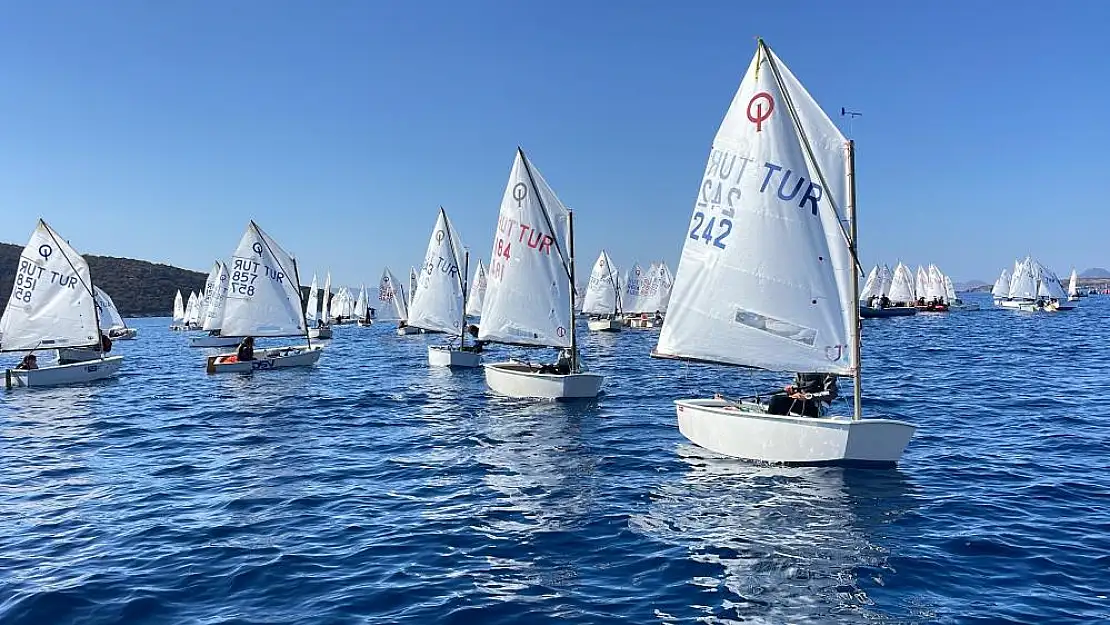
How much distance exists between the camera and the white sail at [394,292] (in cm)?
11219

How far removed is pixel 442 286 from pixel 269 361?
1305 centimetres

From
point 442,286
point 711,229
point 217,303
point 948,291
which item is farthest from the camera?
point 948,291

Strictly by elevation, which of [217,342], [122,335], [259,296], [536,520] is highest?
[259,296]

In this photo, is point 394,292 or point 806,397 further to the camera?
point 394,292

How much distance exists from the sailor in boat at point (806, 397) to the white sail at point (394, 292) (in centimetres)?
9461

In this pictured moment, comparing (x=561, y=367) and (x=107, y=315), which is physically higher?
(x=107, y=315)

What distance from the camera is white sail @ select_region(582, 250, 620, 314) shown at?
100500mm

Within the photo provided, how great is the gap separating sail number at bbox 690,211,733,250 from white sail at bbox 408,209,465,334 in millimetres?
34214

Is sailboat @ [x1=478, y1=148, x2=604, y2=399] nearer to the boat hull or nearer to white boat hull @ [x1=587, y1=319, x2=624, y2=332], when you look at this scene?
white boat hull @ [x1=587, y1=319, x2=624, y2=332]

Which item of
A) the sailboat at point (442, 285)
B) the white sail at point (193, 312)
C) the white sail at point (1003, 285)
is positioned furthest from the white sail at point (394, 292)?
the white sail at point (1003, 285)

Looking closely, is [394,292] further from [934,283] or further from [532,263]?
[934,283]

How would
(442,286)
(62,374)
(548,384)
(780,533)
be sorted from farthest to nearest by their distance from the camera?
1. (442,286)
2. (62,374)
3. (548,384)
4. (780,533)

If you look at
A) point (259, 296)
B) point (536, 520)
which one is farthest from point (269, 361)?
point (536, 520)

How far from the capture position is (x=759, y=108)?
1892cm
